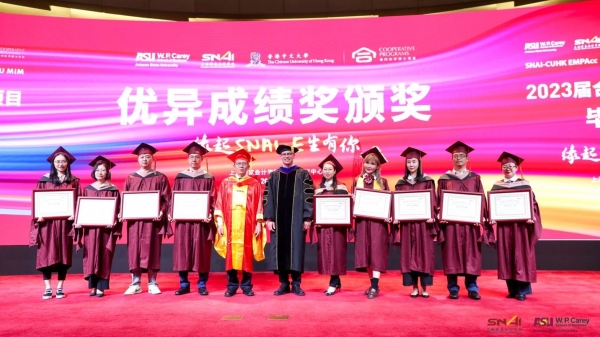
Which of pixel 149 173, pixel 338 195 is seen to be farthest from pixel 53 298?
pixel 338 195

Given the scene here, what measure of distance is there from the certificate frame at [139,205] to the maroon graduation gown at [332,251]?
167 cm

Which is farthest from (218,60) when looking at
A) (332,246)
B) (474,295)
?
(474,295)

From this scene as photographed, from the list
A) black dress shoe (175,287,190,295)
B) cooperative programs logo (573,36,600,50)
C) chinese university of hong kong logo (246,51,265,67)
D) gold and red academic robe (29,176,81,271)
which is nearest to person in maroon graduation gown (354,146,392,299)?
black dress shoe (175,287,190,295)

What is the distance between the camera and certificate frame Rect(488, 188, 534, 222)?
4301 millimetres

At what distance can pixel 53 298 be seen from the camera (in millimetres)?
4461

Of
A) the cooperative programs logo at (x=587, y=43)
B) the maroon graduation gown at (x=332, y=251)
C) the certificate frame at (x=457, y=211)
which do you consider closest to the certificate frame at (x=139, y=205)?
the maroon graduation gown at (x=332, y=251)

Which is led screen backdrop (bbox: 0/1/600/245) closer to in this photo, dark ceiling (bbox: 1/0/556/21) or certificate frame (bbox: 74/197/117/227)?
dark ceiling (bbox: 1/0/556/21)

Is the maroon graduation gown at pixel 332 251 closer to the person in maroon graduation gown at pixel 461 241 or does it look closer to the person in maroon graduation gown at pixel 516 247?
the person in maroon graduation gown at pixel 461 241

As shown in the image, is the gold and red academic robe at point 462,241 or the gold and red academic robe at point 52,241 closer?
the gold and red academic robe at point 462,241

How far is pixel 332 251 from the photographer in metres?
4.52

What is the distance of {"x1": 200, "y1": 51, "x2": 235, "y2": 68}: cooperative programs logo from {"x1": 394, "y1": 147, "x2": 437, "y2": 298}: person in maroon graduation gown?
116 inches

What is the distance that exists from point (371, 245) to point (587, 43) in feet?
13.4

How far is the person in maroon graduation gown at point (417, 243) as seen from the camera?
14.1ft

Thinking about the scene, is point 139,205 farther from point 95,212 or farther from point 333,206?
point 333,206
